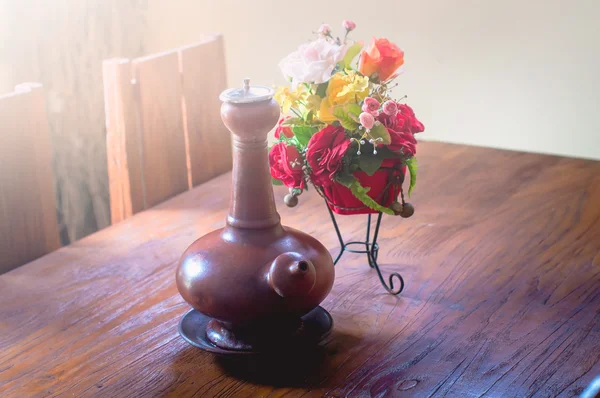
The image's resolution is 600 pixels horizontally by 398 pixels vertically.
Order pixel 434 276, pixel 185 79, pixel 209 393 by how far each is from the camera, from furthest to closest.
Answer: pixel 185 79
pixel 434 276
pixel 209 393

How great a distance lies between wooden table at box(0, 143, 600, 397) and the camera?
92 centimetres

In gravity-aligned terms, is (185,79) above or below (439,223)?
above

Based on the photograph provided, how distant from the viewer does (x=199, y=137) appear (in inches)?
73.8

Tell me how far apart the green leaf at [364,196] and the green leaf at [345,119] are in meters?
0.08

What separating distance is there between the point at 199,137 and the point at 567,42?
120cm

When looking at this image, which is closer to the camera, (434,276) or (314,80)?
(314,80)

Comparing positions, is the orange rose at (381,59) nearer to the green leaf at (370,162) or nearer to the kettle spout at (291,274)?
the green leaf at (370,162)

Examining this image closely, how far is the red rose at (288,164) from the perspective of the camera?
1100mm

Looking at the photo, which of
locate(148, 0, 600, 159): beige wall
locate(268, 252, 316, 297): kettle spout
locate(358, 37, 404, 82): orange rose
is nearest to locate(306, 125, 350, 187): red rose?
locate(358, 37, 404, 82): orange rose

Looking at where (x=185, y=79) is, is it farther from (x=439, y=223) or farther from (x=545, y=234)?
(x=545, y=234)

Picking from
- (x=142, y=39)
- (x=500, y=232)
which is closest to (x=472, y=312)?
(x=500, y=232)

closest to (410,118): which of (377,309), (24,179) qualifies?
(377,309)

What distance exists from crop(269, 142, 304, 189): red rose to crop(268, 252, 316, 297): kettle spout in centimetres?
24

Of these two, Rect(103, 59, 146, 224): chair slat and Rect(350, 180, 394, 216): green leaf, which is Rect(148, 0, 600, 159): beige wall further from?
Rect(350, 180, 394, 216): green leaf
